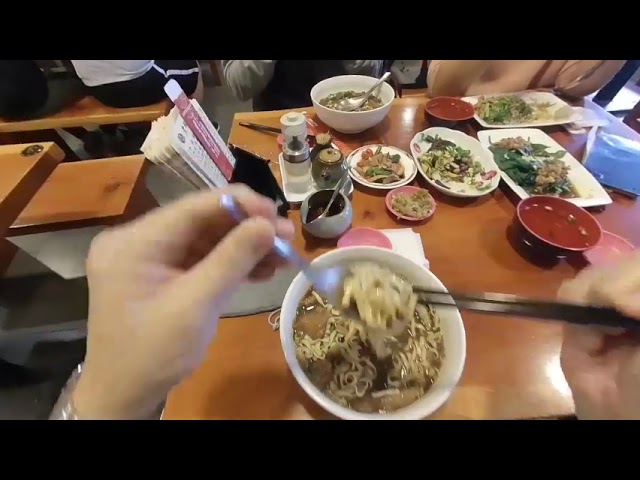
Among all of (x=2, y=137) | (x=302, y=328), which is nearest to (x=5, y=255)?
(x=2, y=137)

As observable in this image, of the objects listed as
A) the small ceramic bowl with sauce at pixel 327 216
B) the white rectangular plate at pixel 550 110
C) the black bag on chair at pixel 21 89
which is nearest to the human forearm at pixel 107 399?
the small ceramic bowl with sauce at pixel 327 216

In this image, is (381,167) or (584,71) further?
(584,71)

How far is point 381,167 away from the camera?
140cm

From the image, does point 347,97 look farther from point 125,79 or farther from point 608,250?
point 125,79

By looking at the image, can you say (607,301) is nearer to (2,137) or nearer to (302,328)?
(302,328)

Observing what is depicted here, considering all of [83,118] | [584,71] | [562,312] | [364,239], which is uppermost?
[562,312]

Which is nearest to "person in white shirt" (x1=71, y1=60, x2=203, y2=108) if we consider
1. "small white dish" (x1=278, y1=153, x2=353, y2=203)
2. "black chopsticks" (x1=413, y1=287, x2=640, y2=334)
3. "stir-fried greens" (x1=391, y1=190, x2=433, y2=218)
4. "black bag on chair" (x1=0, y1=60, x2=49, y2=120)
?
"black bag on chair" (x1=0, y1=60, x2=49, y2=120)

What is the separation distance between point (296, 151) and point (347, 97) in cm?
49

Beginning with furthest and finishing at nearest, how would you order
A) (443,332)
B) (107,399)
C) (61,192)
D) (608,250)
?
(61,192)
(608,250)
(443,332)
(107,399)

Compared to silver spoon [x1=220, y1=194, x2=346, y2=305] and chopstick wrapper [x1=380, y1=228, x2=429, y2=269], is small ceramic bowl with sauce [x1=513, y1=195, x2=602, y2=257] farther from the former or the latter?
silver spoon [x1=220, y1=194, x2=346, y2=305]

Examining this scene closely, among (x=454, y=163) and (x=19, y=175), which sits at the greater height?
(x=454, y=163)

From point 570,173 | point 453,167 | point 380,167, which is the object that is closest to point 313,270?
point 380,167

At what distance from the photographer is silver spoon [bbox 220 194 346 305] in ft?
2.81

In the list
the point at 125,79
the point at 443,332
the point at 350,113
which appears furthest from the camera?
the point at 125,79
